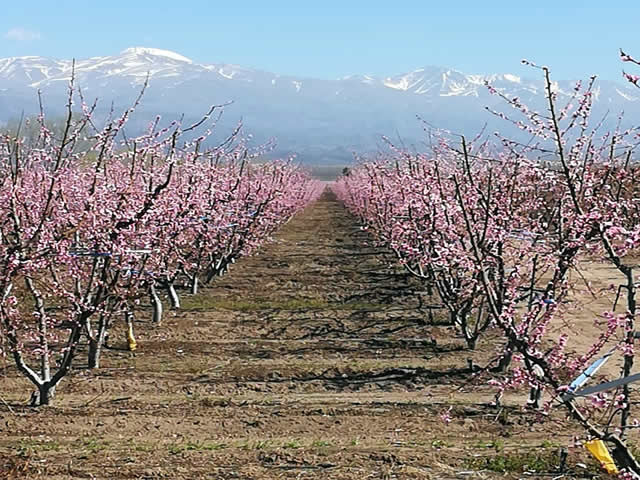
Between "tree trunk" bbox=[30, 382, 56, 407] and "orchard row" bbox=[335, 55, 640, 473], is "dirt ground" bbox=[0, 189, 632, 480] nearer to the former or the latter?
"tree trunk" bbox=[30, 382, 56, 407]

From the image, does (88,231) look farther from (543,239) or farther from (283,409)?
(543,239)

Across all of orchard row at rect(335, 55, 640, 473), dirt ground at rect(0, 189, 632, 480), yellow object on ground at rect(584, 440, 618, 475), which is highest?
A: orchard row at rect(335, 55, 640, 473)

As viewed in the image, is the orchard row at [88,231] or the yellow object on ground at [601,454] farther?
the orchard row at [88,231]

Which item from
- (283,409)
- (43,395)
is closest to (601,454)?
(283,409)

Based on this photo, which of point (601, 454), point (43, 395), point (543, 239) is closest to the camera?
point (601, 454)

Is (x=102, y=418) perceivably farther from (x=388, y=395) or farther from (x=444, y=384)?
(x=444, y=384)

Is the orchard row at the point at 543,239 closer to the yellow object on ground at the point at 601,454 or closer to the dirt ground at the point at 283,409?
the yellow object on ground at the point at 601,454

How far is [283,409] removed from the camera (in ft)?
23.5

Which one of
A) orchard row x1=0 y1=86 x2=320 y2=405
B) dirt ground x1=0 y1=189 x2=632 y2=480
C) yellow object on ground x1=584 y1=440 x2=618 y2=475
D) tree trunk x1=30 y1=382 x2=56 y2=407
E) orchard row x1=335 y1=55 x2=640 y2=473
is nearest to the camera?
orchard row x1=335 y1=55 x2=640 y2=473

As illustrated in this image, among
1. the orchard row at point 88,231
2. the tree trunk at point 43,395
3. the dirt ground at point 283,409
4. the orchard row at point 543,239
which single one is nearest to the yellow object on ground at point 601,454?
the orchard row at point 543,239

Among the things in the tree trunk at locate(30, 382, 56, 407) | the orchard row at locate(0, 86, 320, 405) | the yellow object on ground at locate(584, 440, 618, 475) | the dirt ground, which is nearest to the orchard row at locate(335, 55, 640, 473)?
the yellow object on ground at locate(584, 440, 618, 475)

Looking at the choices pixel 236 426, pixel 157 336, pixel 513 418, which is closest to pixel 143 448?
pixel 236 426

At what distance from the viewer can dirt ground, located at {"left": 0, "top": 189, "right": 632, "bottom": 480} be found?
554cm

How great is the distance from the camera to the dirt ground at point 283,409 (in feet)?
18.2
